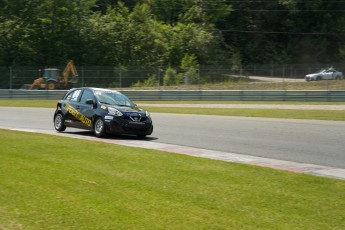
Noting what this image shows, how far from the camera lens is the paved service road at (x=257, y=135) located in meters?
13.0

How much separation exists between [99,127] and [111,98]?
1.22 metres

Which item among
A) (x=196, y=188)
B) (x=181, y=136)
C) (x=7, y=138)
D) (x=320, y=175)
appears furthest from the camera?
(x=181, y=136)

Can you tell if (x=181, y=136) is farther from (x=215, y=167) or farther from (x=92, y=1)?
(x=92, y=1)

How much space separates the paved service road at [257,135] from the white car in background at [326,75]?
79.1ft

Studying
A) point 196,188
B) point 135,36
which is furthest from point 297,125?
point 135,36

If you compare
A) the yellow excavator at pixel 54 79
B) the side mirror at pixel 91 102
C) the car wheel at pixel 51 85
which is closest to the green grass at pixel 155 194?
the side mirror at pixel 91 102

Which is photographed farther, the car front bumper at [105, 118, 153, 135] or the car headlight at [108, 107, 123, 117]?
the car headlight at [108, 107, 123, 117]

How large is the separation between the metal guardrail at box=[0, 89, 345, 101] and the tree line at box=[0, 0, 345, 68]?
4598mm

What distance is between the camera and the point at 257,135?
17.0 m

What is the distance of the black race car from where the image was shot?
15.8 m

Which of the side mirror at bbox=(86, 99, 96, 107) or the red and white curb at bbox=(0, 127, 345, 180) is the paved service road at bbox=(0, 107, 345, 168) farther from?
the side mirror at bbox=(86, 99, 96, 107)

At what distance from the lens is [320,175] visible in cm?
977

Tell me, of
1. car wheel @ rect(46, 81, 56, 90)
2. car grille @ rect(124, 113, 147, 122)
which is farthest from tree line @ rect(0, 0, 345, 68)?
car grille @ rect(124, 113, 147, 122)

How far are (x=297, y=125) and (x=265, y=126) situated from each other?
1259 millimetres
